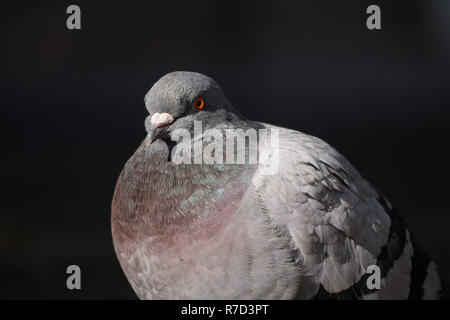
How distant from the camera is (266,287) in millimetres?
2297

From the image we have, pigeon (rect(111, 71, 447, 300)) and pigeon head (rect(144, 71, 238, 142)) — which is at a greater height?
pigeon head (rect(144, 71, 238, 142))

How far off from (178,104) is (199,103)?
0.11m

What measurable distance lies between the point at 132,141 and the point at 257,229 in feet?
15.9

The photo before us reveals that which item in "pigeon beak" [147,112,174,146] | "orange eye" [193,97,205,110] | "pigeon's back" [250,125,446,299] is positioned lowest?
"pigeon's back" [250,125,446,299]

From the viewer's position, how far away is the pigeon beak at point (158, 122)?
7.80 feet

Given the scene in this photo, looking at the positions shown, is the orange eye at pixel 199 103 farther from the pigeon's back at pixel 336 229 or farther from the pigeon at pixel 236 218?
the pigeon's back at pixel 336 229

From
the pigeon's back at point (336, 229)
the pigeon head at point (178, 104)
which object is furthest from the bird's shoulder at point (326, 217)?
the pigeon head at point (178, 104)

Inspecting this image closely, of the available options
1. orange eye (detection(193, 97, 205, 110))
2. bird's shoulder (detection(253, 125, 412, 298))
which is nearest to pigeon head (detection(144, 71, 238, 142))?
orange eye (detection(193, 97, 205, 110))

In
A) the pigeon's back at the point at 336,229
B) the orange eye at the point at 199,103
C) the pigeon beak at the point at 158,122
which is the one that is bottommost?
the pigeon's back at the point at 336,229

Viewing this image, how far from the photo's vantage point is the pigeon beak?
7.80 ft

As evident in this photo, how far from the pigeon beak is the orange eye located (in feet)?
0.43

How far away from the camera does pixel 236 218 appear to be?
2293 mm

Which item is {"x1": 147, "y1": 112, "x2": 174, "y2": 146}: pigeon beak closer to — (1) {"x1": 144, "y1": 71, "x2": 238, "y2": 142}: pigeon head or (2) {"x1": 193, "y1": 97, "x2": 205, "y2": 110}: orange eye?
(1) {"x1": 144, "y1": 71, "x2": 238, "y2": 142}: pigeon head

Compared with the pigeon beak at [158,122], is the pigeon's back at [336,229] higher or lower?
lower
